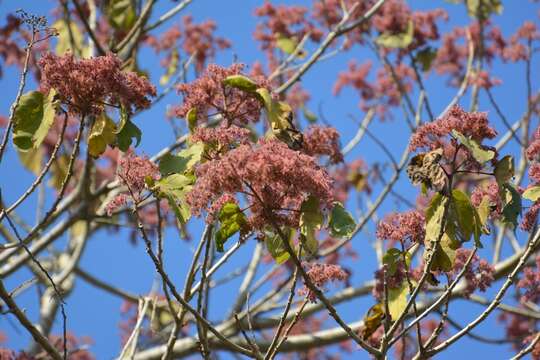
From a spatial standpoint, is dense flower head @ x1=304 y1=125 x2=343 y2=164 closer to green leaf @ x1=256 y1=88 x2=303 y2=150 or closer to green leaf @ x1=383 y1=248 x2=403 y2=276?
green leaf @ x1=256 y1=88 x2=303 y2=150

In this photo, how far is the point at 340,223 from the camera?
11.6 ft

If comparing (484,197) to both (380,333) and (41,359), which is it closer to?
(380,333)

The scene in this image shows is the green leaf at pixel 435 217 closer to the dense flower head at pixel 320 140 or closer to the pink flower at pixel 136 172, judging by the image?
the dense flower head at pixel 320 140

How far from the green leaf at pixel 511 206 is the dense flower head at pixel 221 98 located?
1.30 m

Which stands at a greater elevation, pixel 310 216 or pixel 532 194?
pixel 532 194

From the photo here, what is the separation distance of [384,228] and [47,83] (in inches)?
67.0

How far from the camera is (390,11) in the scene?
26.3 ft

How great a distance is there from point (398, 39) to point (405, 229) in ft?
14.6

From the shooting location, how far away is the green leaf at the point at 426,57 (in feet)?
26.0

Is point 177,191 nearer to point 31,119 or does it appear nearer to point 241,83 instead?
point 241,83

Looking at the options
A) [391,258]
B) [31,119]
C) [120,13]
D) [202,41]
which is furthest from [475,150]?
[202,41]

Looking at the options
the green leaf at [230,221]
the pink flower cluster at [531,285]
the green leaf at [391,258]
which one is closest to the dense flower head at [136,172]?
the green leaf at [230,221]

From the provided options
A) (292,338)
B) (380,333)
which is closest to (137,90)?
(380,333)

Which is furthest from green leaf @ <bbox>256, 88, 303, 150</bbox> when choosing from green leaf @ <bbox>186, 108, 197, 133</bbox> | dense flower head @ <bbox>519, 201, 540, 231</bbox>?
dense flower head @ <bbox>519, 201, 540, 231</bbox>
